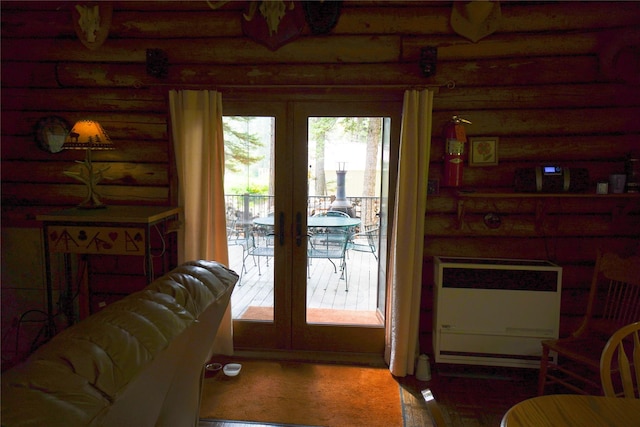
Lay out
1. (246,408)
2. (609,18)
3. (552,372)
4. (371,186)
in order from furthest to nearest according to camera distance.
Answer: (371,186) < (552,372) < (609,18) < (246,408)

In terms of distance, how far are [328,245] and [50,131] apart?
2276 mm

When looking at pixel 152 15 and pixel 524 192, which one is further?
pixel 152 15

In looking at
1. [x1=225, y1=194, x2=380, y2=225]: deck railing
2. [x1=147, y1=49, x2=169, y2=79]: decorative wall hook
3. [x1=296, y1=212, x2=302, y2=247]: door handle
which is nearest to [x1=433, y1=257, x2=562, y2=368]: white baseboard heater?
[x1=225, y1=194, x2=380, y2=225]: deck railing

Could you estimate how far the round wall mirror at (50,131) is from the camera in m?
3.06

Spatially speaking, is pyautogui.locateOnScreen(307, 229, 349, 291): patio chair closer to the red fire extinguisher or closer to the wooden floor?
the red fire extinguisher

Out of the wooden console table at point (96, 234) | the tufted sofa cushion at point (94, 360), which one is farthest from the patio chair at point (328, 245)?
the tufted sofa cushion at point (94, 360)

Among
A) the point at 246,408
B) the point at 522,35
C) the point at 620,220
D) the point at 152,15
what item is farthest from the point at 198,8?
the point at 620,220

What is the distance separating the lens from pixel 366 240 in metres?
3.11

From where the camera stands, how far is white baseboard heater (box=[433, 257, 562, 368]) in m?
2.64

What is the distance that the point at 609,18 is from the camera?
263 cm

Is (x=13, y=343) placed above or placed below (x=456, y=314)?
below

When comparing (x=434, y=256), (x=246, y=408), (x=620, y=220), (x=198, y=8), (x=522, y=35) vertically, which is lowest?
(x=246, y=408)

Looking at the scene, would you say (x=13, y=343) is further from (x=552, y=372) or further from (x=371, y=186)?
Result: (x=552, y=372)

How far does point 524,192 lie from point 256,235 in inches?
75.4
